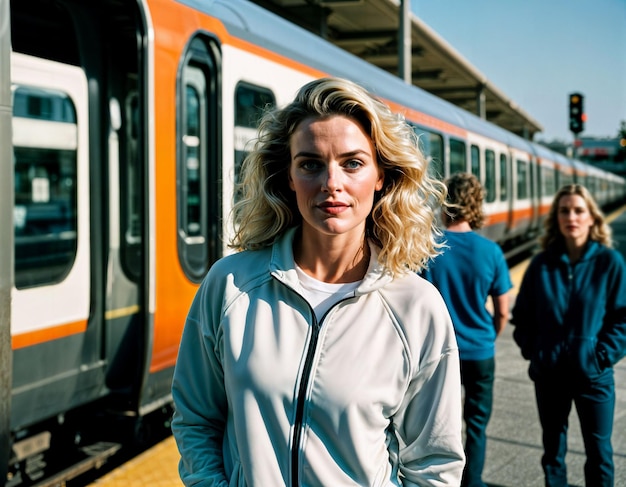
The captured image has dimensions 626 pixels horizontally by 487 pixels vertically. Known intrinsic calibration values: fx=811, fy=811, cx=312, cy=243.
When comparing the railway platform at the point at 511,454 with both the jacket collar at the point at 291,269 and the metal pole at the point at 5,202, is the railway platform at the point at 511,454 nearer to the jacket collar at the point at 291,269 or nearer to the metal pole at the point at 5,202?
the metal pole at the point at 5,202

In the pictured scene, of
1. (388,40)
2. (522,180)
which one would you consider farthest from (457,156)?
(388,40)

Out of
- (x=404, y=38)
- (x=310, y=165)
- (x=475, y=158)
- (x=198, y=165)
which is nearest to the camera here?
(x=310, y=165)

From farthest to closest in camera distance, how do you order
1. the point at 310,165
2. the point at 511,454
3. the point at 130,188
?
the point at 130,188 < the point at 511,454 < the point at 310,165

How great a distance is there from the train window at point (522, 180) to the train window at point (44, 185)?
14307 mm

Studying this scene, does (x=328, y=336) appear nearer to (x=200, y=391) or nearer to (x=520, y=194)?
(x=200, y=391)

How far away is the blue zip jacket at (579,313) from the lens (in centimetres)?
371

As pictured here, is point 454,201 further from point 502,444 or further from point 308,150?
point 308,150

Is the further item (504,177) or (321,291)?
(504,177)

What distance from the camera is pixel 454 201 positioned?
13.6 ft

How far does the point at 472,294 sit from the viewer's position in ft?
13.0

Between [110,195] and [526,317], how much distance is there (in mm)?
2565

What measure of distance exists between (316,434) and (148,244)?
2775mm

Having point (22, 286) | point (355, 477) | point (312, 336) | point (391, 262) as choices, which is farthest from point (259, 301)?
point (22, 286)

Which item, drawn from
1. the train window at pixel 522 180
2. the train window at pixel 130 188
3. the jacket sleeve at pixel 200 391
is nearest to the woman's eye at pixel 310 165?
the jacket sleeve at pixel 200 391
